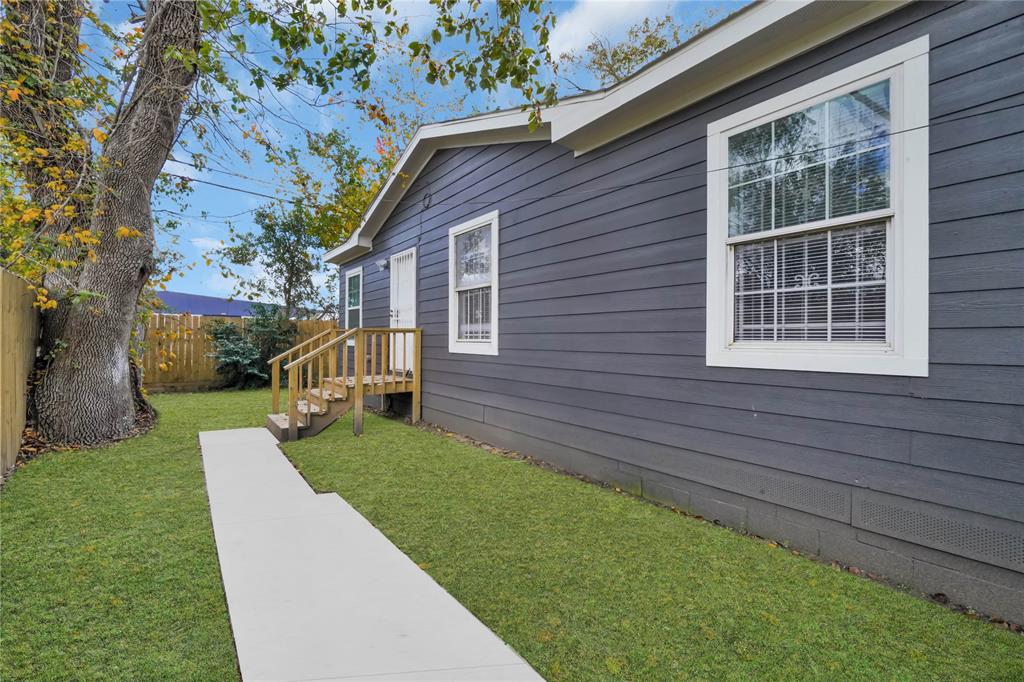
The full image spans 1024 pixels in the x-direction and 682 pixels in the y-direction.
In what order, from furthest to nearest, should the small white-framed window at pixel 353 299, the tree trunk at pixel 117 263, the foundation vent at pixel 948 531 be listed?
the small white-framed window at pixel 353 299
the tree trunk at pixel 117 263
the foundation vent at pixel 948 531

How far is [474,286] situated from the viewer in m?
5.80

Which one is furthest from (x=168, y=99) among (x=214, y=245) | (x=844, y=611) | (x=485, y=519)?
(x=214, y=245)

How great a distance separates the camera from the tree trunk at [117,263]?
505 cm

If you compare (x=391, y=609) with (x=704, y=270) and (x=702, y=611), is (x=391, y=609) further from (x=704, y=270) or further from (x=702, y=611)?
(x=704, y=270)

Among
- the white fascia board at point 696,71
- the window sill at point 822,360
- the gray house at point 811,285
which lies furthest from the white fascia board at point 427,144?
the window sill at point 822,360

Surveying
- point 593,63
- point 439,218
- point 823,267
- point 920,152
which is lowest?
point 823,267

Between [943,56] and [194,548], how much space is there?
445 cm

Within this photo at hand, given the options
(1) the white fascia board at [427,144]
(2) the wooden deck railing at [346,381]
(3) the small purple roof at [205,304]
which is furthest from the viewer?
(3) the small purple roof at [205,304]

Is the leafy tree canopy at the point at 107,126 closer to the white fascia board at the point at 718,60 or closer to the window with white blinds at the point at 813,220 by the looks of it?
the white fascia board at the point at 718,60

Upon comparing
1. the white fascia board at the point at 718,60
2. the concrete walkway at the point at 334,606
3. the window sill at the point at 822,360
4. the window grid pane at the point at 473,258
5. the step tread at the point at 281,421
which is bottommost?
the concrete walkway at the point at 334,606

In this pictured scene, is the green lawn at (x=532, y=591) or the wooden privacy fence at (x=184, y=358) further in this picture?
the wooden privacy fence at (x=184, y=358)

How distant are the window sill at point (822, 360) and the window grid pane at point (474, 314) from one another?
2971mm

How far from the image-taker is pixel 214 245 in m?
15.1

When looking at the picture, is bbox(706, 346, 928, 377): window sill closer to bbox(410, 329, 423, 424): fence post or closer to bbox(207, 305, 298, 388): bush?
bbox(410, 329, 423, 424): fence post
